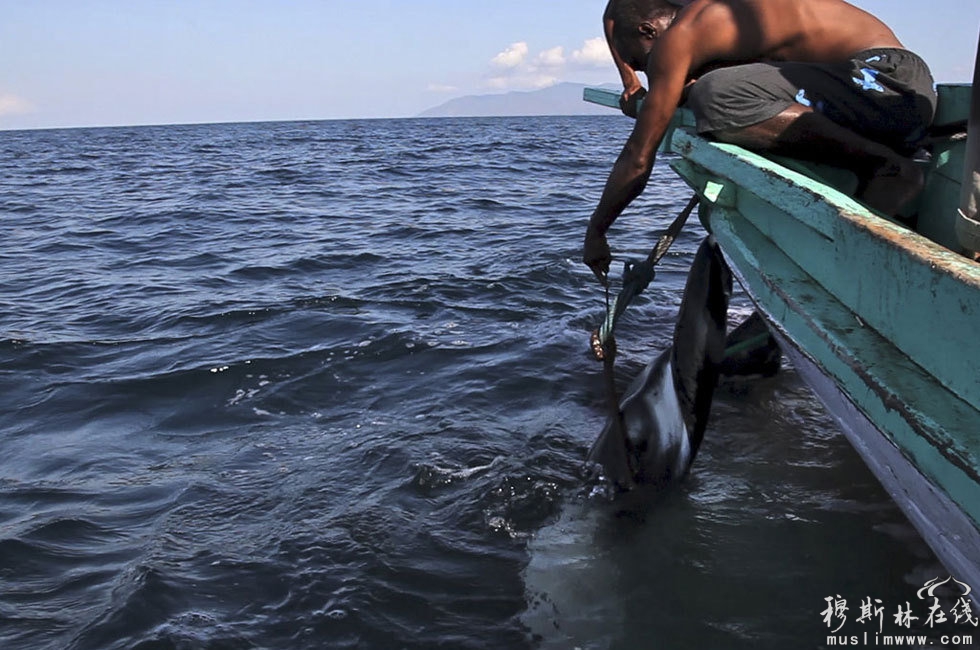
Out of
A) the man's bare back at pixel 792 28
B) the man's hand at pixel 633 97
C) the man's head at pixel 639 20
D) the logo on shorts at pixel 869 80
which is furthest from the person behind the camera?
the man's hand at pixel 633 97

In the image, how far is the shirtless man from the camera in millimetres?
2518

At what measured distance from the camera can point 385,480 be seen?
351 cm

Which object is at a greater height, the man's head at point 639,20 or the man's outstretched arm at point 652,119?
the man's head at point 639,20

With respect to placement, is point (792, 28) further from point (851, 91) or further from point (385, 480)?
point (385, 480)

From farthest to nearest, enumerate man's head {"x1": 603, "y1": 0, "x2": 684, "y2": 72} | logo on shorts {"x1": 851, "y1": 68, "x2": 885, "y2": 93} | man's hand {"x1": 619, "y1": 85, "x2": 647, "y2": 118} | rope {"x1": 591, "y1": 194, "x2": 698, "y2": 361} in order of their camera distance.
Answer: man's hand {"x1": 619, "y1": 85, "x2": 647, "y2": 118}, rope {"x1": 591, "y1": 194, "x2": 698, "y2": 361}, man's head {"x1": 603, "y1": 0, "x2": 684, "y2": 72}, logo on shorts {"x1": 851, "y1": 68, "x2": 885, "y2": 93}

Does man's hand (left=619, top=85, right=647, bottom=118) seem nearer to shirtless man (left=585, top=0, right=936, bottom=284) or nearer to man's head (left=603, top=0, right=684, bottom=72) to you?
man's head (left=603, top=0, right=684, bottom=72)

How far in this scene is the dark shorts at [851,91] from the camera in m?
2.49

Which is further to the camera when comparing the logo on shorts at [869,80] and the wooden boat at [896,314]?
the logo on shorts at [869,80]

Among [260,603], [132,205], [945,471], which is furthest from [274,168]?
[945,471]

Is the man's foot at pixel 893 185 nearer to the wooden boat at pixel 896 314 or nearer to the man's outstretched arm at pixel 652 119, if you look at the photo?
→ the wooden boat at pixel 896 314

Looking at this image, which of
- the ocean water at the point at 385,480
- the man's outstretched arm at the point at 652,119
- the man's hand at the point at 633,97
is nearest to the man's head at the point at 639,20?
the man's hand at the point at 633,97

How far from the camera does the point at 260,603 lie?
266cm

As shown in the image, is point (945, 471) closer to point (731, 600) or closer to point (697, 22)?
point (731, 600)

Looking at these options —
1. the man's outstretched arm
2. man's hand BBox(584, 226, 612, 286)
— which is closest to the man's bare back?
the man's outstretched arm
